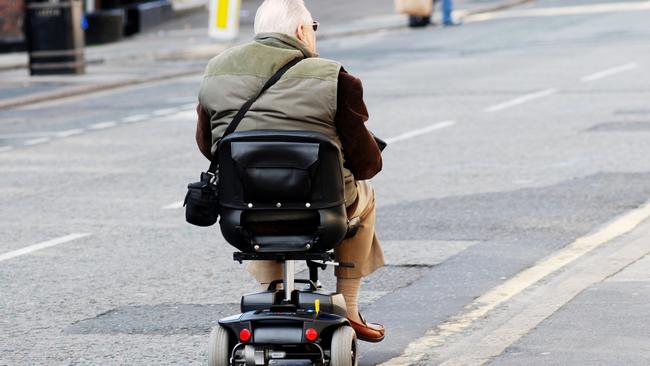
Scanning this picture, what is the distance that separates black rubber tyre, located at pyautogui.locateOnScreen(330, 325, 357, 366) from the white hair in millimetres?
1170

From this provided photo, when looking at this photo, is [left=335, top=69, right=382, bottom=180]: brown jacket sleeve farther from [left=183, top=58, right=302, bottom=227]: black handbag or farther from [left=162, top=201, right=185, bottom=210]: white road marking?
[left=162, top=201, right=185, bottom=210]: white road marking

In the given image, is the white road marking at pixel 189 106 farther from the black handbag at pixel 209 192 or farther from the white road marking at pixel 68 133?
the black handbag at pixel 209 192

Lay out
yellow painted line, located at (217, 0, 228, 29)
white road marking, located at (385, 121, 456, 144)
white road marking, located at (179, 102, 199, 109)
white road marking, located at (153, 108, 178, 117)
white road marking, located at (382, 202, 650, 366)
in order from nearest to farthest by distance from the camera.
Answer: white road marking, located at (382, 202, 650, 366), white road marking, located at (385, 121, 456, 144), white road marking, located at (153, 108, 178, 117), white road marking, located at (179, 102, 199, 109), yellow painted line, located at (217, 0, 228, 29)

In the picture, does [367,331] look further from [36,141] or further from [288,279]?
[36,141]

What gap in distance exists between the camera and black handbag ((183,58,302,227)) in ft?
20.2

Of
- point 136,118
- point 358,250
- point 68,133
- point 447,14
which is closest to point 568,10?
point 447,14

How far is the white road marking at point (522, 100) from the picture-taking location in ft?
61.6

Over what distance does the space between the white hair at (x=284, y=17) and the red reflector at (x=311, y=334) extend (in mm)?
1152

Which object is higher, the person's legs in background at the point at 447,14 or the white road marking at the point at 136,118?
the white road marking at the point at 136,118

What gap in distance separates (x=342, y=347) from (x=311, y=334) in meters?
0.14

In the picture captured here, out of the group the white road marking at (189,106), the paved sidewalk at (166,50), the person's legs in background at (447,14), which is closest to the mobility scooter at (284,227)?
the white road marking at (189,106)

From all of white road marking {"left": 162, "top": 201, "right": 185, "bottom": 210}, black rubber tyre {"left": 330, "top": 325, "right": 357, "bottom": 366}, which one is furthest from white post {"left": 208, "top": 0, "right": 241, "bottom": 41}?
black rubber tyre {"left": 330, "top": 325, "right": 357, "bottom": 366}

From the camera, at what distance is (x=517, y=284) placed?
8766 mm

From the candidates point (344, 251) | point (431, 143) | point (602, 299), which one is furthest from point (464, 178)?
point (344, 251)
